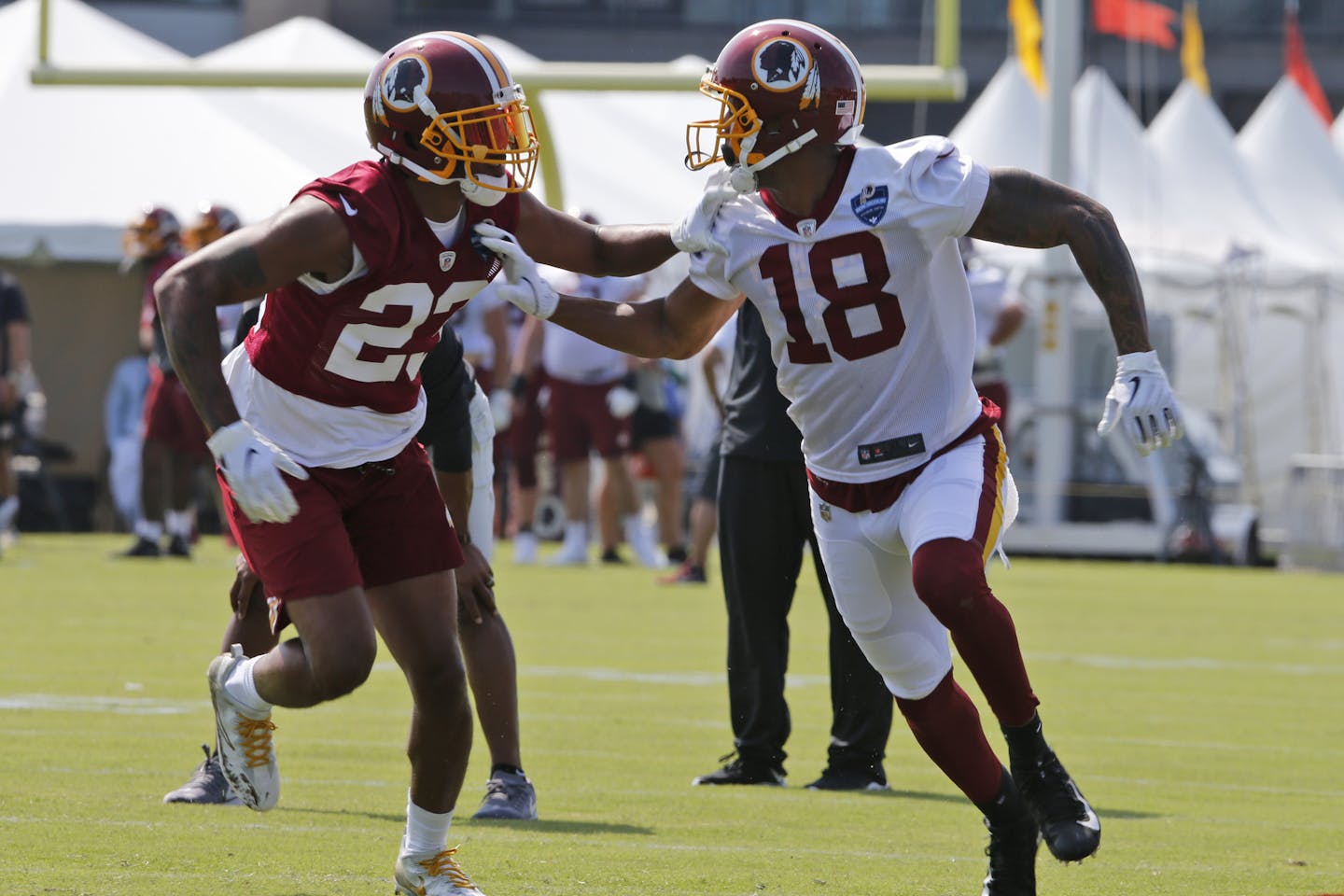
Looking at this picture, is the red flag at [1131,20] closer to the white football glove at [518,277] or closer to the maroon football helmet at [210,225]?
the maroon football helmet at [210,225]

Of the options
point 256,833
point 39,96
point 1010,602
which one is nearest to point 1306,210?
point 1010,602

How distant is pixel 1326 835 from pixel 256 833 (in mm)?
2665

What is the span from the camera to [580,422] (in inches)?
558

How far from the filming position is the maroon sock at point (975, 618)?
4.30 m

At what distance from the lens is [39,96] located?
17.5m

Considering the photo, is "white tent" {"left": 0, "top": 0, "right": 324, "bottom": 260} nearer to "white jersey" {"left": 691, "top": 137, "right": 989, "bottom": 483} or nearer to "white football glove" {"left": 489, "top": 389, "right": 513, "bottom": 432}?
"white football glove" {"left": 489, "top": 389, "right": 513, "bottom": 432}

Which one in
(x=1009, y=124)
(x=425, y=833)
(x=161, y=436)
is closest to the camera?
(x=425, y=833)

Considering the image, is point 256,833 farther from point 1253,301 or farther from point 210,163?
point 1253,301

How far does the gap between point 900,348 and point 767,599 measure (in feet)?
6.56

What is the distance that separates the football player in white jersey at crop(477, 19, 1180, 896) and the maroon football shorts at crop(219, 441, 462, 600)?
0.49 metres

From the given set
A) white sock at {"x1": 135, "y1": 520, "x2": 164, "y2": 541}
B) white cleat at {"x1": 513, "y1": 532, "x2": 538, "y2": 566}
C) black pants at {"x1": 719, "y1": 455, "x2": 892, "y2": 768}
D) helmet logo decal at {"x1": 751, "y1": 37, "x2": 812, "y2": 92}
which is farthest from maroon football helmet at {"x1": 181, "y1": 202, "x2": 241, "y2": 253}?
helmet logo decal at {"x1": 751, "y1": 37, "x2": 812, "y2": 92}

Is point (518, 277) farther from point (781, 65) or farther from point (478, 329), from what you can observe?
point (478, 329)

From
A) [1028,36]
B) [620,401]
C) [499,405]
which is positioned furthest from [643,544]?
[1028,36]

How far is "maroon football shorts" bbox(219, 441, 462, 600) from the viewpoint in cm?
436
